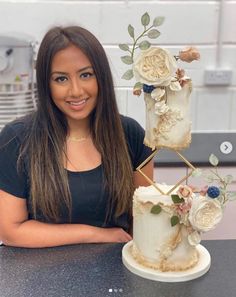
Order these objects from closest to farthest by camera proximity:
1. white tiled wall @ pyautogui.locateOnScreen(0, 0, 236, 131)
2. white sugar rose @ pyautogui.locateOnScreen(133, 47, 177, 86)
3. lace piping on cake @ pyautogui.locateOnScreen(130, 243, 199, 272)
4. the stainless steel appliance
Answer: white sugar rose @ pyautogui.locateOnScreen(133, 47, 177, 86), lace piping on cake @ pyautogui.locateOnScreen(130, 243, 199, 272), the stainless steel appliance, white tiled wall @ pyautogui.locateOnScreen(0, 0, 236, 131)

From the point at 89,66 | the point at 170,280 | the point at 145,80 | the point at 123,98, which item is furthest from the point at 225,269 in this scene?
the point at 123,98

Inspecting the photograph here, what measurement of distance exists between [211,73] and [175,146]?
39.1 inches

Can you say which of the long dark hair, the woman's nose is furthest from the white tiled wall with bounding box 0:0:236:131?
the woman's nose

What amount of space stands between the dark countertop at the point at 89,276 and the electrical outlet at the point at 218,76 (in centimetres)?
92

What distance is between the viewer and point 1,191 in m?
1.32

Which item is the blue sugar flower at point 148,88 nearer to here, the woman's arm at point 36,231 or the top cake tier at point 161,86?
the top cake tier at point 161,86

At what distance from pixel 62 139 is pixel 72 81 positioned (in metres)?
0.19

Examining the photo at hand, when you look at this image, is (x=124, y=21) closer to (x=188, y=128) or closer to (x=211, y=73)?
(x=211, y=73)

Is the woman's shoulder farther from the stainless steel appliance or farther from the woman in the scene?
the stainless steel appliance

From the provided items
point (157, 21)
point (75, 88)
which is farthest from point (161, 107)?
point (75, 88)

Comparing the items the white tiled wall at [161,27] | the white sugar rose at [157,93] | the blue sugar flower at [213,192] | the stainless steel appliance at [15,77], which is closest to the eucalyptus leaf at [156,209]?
the blue sugar flower at [213,192]

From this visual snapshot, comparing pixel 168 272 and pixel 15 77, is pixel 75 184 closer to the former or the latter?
pixel 168 272

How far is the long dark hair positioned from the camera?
50.2 inches

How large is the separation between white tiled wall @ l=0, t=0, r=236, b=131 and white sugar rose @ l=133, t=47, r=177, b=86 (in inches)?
36.7
